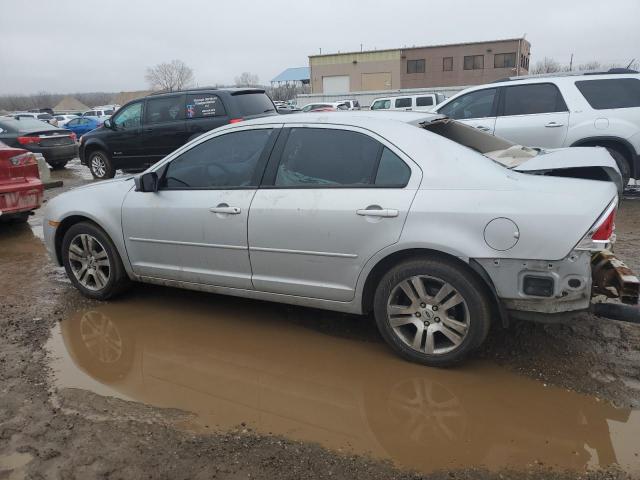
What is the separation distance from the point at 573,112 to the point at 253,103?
17.9 feet

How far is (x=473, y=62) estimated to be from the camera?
51.2 metres

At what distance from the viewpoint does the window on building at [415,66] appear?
52.8 metres

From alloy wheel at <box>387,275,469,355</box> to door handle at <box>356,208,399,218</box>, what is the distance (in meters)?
0.43

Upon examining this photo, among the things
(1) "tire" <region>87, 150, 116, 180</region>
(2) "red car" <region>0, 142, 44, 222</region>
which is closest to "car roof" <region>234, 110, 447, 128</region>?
(2) "red car" <region>0, 142, 44, 222</region>

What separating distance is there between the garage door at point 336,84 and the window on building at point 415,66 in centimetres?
627

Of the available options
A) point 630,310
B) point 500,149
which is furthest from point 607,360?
point 500,149

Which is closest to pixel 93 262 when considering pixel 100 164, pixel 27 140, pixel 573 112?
pixel 573 112

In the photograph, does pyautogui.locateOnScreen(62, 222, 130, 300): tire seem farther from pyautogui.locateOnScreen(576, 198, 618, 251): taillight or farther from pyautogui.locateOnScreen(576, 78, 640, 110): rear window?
pyautogui.locateOnScreen(576, 78, 640, 110): rear window

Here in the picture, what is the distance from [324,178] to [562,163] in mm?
1585

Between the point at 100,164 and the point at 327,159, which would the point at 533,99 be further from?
the point at 100,164

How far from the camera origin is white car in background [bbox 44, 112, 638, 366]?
10.2ft

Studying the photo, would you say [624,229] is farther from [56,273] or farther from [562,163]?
[56,273]

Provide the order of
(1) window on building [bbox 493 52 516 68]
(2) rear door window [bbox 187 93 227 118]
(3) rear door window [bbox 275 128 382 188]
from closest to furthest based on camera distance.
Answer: (3) rear door window [bbox 275 128 382 188]
(2) rear door window [bbox 187 93 227 118]
(1) window on building [bbox 493 52 516 68]

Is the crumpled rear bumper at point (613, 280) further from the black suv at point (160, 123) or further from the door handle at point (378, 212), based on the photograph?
the black suv at point (160, 123)
